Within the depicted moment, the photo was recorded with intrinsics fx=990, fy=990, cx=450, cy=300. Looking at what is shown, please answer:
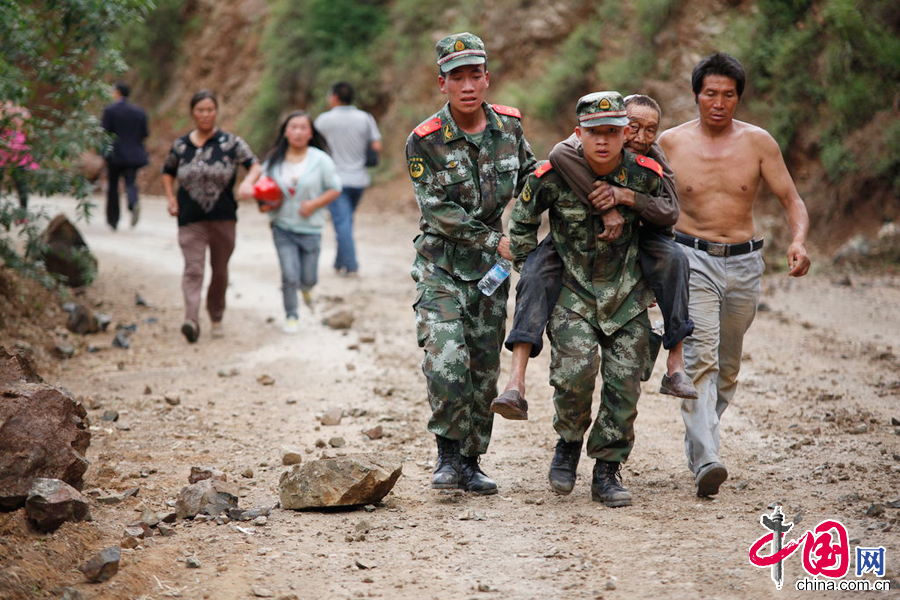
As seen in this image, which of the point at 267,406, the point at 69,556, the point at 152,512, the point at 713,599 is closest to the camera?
the point at 713,599

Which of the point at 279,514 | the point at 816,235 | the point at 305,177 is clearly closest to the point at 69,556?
the point at 279,514

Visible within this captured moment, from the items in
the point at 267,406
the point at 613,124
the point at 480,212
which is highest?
the point at 613,124

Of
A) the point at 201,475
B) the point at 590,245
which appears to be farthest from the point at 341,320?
the point at 590,245

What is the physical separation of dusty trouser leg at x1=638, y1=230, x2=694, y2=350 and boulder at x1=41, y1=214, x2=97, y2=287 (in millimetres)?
7434

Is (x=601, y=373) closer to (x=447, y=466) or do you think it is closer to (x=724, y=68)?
(x=447, y=466)

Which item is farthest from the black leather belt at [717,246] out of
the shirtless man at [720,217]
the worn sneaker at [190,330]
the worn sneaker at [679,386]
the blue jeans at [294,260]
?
the worn sneaker at [190,330]

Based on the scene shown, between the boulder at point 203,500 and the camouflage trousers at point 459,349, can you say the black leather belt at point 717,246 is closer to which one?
the camouflage trousers at point 459,349

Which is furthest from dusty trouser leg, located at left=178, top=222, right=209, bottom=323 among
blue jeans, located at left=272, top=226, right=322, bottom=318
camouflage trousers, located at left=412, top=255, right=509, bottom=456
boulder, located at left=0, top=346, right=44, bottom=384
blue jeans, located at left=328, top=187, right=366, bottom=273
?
camouflage trousers, located at left=412, top=255, right=509, bottom=456

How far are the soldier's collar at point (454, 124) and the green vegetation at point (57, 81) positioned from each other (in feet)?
15.8

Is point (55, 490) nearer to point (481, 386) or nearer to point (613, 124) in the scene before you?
Result: point (481, 386)

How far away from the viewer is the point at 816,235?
12648mm

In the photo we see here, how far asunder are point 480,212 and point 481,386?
2.95 ft

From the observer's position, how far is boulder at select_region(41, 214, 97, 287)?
10578mm
